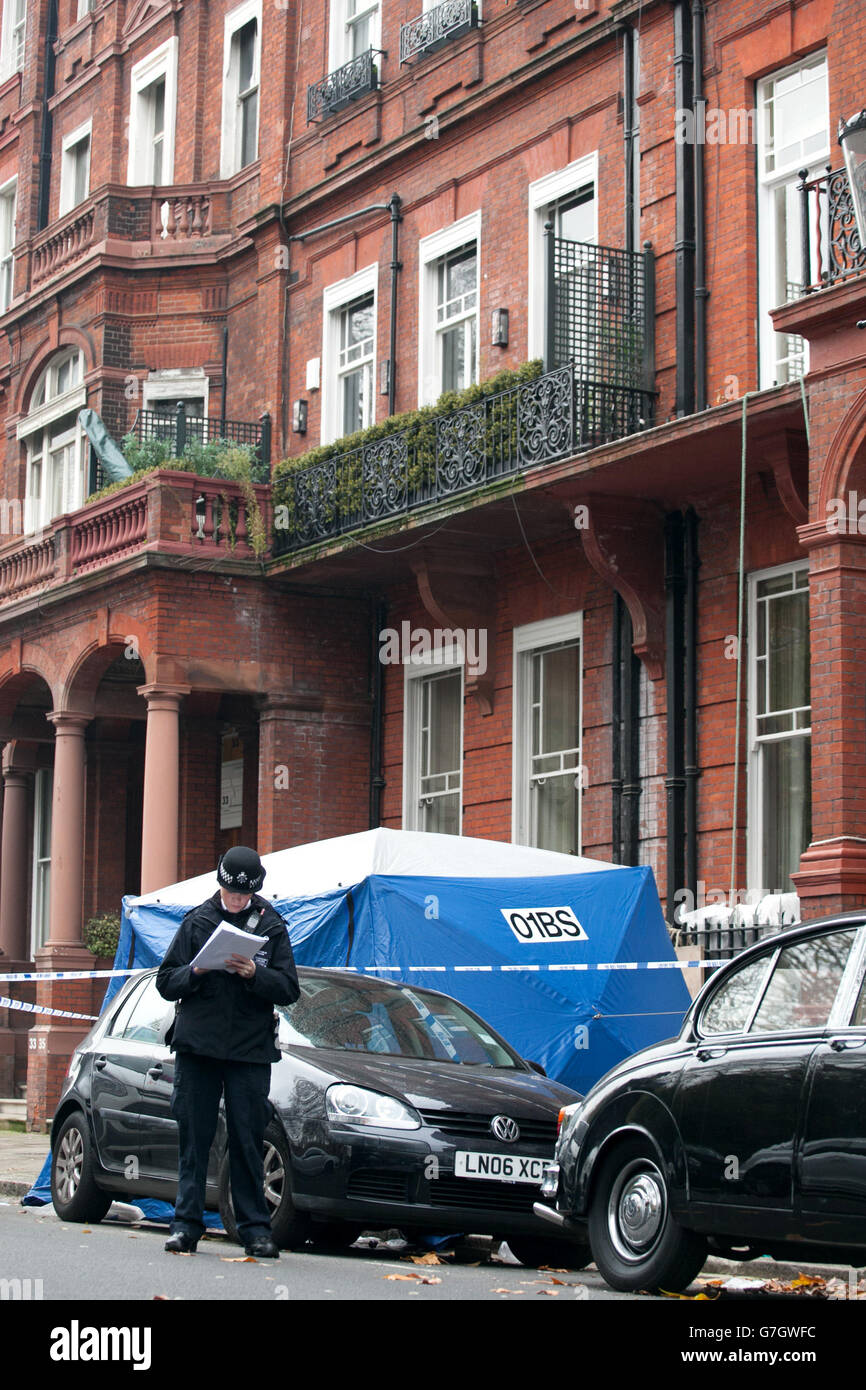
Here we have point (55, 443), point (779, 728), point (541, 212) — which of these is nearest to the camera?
point (779, 728)

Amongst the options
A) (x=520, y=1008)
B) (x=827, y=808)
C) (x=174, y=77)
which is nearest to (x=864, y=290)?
(x=827, y=808)

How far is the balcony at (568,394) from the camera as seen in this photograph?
1711 cm

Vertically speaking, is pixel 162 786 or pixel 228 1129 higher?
pixel 162 786

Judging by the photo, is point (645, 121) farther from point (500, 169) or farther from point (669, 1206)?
point (669, 1206)

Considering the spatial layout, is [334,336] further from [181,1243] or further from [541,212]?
[181,1243]

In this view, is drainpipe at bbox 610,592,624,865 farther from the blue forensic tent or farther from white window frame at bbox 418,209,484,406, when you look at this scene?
white window frame at bbox 418,209,484,406

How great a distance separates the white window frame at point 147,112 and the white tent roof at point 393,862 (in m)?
14.2

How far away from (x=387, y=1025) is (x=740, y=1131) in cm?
357

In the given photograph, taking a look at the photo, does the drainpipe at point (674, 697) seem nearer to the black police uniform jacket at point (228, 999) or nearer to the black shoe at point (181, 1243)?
the black police uniform jacket at point (228, 999)

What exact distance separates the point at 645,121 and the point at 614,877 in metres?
7.13

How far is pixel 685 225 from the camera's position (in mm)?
17234

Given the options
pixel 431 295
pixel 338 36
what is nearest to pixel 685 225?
pixel 431 295

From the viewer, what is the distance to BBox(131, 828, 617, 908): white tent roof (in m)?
14.3

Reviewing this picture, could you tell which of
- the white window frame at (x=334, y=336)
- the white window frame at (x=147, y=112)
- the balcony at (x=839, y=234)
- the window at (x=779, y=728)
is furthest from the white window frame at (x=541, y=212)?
the white window frame at (x=147, y=112)
